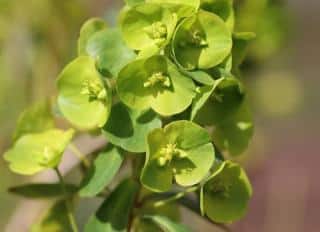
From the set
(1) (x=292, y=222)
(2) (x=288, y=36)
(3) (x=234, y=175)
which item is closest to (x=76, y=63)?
(3) (x=234, y=175)

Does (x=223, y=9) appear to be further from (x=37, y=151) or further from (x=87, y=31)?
(x=37, y=151)

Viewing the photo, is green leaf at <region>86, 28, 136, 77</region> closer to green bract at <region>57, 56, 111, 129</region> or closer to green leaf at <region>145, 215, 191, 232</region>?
green bract at <region>57, 56, 111, 129</region>

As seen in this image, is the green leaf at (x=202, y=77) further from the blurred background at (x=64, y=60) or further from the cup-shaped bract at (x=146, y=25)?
the blurred background at (x=64, y=60)

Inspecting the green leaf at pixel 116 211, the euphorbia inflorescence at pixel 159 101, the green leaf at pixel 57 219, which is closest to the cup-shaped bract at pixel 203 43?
the euphorbia inflorescence at pixel 159 101

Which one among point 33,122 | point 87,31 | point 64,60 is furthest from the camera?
point 64,60

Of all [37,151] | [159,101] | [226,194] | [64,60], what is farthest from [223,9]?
[64,60]

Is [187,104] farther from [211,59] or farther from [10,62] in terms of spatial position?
[10,62]
